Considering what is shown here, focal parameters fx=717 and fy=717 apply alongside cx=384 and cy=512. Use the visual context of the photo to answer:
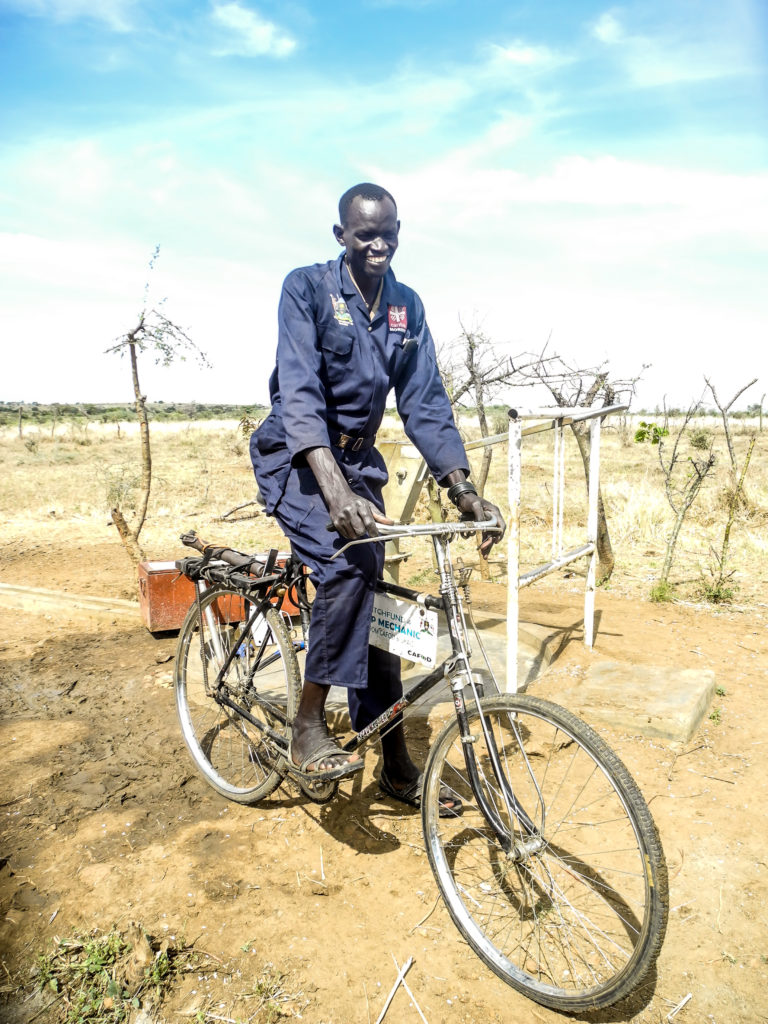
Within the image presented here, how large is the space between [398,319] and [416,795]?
1854mm

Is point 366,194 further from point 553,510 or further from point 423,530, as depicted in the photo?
point 553,510

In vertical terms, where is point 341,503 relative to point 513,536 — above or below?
above

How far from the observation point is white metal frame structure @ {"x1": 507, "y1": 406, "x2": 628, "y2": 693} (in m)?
3.03

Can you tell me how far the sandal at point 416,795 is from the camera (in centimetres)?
263

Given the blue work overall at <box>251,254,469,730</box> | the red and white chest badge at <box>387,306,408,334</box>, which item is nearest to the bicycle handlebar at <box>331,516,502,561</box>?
the blue work overall at <box>251,254,469,730</box>

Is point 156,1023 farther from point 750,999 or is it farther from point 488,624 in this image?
point 488,624

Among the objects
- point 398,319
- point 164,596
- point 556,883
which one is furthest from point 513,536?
point 164,596

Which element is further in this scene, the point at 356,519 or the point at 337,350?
the point at 337,350

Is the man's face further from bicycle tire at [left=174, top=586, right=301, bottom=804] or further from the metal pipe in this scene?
the metal pipe

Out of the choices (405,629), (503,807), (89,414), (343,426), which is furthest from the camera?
(89,414)

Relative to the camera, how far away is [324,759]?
8.14 feet

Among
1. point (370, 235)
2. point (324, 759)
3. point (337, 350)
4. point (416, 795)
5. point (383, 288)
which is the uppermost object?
point (370, 235)

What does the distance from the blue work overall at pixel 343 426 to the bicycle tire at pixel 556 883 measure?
0.51 metres

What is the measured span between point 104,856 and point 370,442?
5.99 ft
